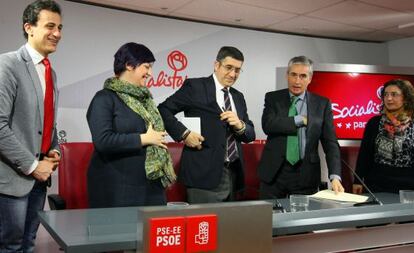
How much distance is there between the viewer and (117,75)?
6.08ft

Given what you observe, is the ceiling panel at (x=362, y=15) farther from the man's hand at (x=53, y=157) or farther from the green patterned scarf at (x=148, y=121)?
the man's hand at (x=53, y=157)

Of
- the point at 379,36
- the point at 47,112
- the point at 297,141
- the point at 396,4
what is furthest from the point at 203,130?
the point at 379,36

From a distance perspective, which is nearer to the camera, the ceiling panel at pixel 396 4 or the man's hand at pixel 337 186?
the man's hand at pixel 337 186

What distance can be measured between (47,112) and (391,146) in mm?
1833

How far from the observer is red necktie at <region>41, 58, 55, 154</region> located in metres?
1.66

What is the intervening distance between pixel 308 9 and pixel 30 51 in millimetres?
2987

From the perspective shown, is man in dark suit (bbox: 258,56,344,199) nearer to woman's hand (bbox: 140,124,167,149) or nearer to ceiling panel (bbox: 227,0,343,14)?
woman's hand (bbox: 140,124,167,149)

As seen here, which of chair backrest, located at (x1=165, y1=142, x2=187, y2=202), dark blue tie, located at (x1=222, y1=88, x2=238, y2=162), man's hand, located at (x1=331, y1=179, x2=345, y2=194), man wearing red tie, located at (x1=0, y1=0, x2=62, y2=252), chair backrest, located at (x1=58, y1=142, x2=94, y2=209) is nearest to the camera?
man wearing red tie, located at (x1=0, y1=0, x2=62, y2=252)

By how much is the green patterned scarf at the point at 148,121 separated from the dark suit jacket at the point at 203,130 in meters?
0.22

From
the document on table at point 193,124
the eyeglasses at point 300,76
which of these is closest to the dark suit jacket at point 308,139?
the eyeglasses at point 300,76

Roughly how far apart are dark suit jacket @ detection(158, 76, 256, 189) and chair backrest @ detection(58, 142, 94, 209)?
0.65 metres

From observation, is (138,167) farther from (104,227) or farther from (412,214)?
(412,214)

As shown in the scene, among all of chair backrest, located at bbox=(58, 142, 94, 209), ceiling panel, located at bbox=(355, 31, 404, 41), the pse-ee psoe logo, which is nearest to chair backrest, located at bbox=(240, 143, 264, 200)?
chair backrest, located at bbox=(58, 142, 94, 209)

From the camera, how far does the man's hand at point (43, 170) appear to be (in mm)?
1573
